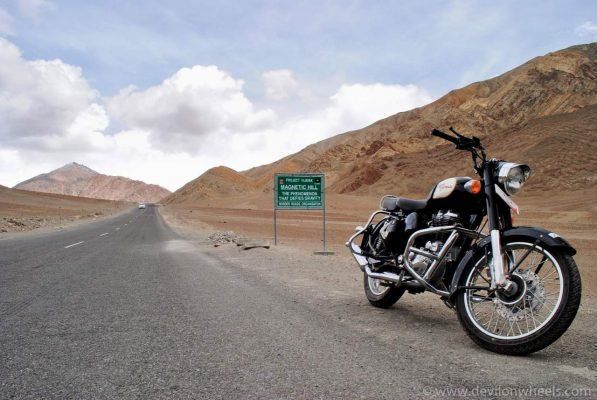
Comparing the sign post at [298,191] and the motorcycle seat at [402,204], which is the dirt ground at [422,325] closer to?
the motorcycle seat at [402,204]

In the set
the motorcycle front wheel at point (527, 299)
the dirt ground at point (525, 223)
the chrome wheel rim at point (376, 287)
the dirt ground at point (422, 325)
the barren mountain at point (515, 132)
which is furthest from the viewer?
the barren mountain at point (515, 132)

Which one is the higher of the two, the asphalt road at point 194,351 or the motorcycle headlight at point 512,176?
the motorcycle headlight at point 512,176

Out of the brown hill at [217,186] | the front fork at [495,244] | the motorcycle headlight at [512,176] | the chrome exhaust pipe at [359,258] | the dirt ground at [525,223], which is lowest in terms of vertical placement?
the dirt ground at [525,223]

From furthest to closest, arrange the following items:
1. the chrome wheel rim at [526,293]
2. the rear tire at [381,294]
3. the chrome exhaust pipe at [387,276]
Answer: the rear tire at [381,294] → the chrome exhaust pipe at [387,276] → the chrome wheel rim at [526,293]

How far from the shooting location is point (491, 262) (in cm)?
411

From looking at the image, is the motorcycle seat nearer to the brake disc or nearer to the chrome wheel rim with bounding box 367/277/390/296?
the chrome wheel rim with bounding box 367/277/390/296

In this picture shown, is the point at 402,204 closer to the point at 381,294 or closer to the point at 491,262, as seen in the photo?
the point at 381,294

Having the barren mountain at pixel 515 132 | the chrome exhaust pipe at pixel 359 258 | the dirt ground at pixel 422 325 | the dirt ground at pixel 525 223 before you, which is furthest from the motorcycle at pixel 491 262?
the barren mountain at pixel 515 132

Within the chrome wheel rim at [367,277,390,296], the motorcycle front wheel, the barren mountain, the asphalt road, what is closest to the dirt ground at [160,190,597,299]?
the chrome wheel rim at [367,277,390,296]

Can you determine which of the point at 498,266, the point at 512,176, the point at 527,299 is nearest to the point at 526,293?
the point at 527,299

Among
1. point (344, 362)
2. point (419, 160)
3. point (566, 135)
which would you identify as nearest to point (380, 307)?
point (344, 362)

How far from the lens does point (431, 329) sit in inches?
190

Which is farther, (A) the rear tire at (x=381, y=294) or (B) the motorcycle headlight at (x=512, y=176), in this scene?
(A) the rear tire at (x=381, y=294)

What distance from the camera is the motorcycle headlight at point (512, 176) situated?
418 cm
